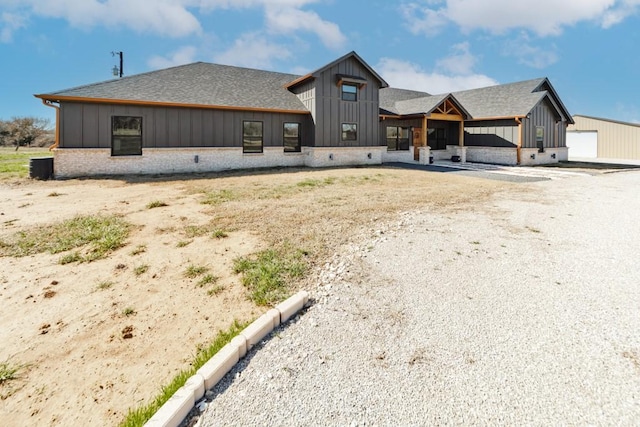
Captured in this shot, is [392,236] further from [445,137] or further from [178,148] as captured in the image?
[445,137]

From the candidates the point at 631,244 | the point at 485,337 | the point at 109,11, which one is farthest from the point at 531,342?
the point at 109,11

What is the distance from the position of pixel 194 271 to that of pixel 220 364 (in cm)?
244

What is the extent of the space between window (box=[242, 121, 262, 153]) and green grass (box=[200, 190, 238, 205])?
7791 mm

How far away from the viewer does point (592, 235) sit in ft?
23.1

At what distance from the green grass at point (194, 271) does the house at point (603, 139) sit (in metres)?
37.5

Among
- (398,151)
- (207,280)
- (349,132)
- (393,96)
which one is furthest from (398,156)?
(207,280)

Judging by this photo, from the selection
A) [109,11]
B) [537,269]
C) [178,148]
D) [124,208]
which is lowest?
[537,269]

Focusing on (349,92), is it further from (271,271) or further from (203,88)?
(271,271)

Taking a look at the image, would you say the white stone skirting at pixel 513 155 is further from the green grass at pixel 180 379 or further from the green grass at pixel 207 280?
the green grass at pixel 180 379

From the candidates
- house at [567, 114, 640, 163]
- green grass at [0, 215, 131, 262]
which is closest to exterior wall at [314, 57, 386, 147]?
green grass at [0, 215, 131, 262]

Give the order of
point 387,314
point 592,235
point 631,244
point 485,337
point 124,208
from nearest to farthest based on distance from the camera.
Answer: point 485,337, point 387,314, point 631,244, point 592,235, point 124,208

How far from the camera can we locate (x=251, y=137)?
1928 cm

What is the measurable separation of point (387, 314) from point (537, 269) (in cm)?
285

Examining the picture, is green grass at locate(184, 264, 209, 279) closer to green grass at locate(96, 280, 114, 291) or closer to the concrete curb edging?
green grass at locate(96, 280, 114, 291)
